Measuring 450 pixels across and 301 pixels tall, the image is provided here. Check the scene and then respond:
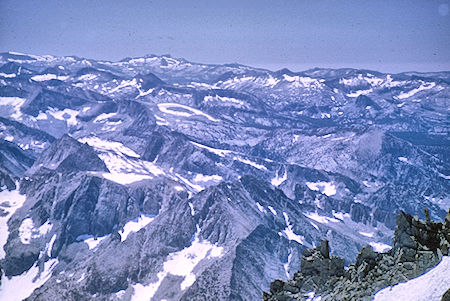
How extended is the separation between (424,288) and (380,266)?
9.10 meters

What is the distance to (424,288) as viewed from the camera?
3950 cm

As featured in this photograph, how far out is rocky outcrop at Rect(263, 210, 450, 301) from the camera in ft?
144

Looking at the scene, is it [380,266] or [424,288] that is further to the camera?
[380,266]

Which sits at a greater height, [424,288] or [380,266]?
[424,288]

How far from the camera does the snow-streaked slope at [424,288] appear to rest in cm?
3786

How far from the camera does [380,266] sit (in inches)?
1912

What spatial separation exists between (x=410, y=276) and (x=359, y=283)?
6.30 m

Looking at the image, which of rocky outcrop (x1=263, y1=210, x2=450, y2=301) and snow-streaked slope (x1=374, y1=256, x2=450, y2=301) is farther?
rocky outcrop (x1=263, y1=210, x2=450, y2=301)

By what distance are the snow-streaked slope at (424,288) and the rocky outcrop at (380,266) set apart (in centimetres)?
87

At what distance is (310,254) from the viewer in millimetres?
62531

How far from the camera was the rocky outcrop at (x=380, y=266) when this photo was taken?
43.9m

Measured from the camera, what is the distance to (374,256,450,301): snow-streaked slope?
1491 inches

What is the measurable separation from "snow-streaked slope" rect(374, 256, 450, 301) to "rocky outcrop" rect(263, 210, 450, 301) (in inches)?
34.1

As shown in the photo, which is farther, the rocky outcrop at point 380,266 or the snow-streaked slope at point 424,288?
the rocky outcrop at point 380,266
